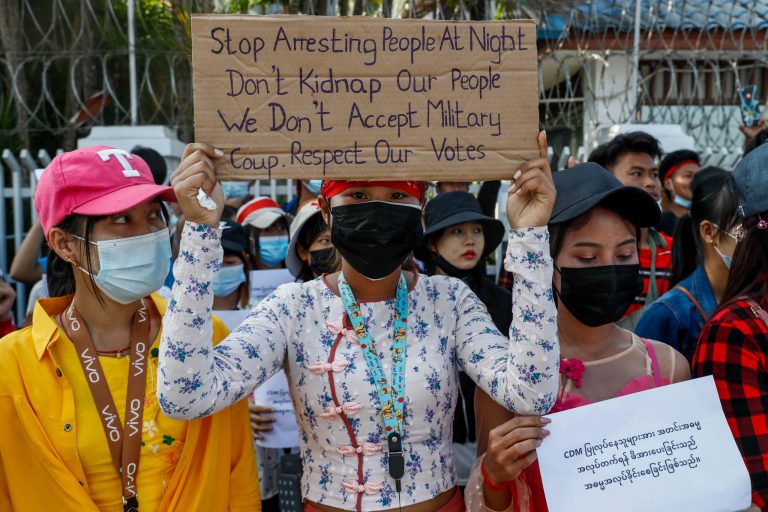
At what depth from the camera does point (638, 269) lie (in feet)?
7.15

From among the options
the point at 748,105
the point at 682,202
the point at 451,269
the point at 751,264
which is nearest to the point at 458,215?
the point at 451,269

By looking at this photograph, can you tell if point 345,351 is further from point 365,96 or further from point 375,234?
point 365,96

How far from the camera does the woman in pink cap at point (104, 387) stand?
1.99m

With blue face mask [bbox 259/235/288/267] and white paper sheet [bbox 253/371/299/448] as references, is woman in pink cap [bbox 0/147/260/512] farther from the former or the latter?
blue face mask [bbox 259/235/288/267]

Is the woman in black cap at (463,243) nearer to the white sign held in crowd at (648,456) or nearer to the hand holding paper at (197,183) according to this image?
the white sign held in crowd at (648,456)

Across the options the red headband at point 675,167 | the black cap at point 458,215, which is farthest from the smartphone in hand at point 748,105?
the black cap at point 458,215

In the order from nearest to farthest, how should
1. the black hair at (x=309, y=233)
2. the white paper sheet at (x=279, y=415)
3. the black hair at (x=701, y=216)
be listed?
1. the black hair at (x=701, y=216)
2. the white paper sheet at (x=279, y=415)
3. the black hair at (x=309, y=233)

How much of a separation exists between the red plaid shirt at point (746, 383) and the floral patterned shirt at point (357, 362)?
0.53 meters

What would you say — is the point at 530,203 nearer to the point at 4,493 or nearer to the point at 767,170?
the point at 767,170

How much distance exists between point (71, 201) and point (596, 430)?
5.50ft

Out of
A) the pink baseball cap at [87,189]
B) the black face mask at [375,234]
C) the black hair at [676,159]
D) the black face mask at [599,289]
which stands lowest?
the black hair at [676,159]

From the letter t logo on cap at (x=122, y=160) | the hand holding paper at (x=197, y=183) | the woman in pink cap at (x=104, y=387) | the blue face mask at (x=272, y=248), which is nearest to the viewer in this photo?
the hand holding paper at (x=197, y=183)

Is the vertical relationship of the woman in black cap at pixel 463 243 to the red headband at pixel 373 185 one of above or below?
below

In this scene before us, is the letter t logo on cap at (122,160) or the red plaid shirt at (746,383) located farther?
the letter t logo on cap at (122,160)
